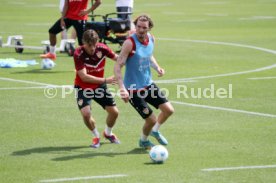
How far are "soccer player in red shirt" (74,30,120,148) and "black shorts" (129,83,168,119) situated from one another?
20.6 inches

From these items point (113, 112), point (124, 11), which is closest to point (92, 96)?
point (113, 112)

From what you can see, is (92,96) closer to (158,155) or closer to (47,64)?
(158,155)

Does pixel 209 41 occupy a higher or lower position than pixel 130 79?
lower

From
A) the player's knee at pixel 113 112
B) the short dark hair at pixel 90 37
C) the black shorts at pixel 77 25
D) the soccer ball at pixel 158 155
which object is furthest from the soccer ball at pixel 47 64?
the soccer ball at pixel 158 155

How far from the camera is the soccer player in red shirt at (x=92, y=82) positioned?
14.4 metres

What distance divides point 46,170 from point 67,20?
12.5 metres

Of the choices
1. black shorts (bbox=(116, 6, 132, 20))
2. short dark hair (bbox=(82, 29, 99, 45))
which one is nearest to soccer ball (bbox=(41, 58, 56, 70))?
black shorts (bbox=(116, 6, 132, 20))

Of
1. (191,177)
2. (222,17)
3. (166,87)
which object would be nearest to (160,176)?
(191,177)

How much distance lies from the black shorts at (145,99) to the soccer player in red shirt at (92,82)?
524 millimetres

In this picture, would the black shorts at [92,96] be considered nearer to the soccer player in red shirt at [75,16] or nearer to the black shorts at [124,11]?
the soccer player in red shirt at [75,16]

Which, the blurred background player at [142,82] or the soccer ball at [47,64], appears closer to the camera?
the blurred background player at [142,82]

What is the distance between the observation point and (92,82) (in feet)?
47.3

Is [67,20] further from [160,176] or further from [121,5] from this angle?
[160,176]

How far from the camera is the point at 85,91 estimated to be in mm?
14555
